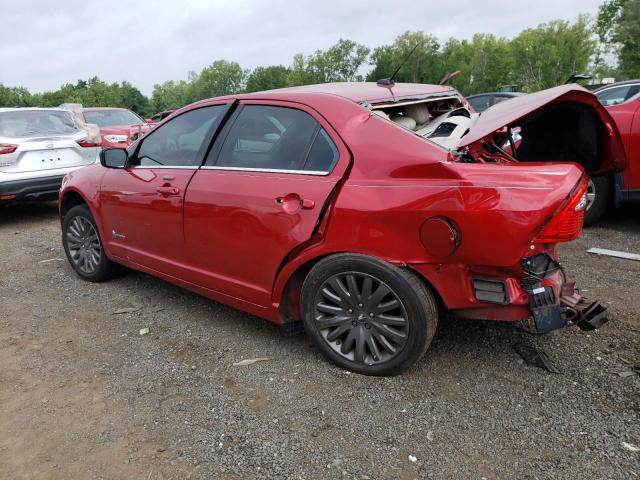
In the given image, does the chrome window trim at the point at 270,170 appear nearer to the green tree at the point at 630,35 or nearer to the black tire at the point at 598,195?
the black tire at the point at 598,195

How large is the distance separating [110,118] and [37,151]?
495cm

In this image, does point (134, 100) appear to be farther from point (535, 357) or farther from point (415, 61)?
point (535, 357)

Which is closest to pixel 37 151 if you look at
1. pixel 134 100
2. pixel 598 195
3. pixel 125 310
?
pixel 125 310

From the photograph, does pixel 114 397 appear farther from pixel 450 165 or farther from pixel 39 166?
pixel 39 166

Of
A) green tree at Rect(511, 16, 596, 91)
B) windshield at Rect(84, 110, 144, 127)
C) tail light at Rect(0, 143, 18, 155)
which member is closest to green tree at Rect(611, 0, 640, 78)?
green tree at Rect(511, 16, 596, 91)

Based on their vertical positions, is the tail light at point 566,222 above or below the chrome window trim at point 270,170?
below

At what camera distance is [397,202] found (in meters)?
2.48

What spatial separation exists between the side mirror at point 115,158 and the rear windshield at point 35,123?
4023mm

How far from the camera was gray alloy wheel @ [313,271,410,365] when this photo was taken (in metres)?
2.63

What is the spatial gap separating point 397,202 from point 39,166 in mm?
6406

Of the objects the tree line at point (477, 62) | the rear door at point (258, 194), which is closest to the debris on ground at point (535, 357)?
the rear door at point (258, 194)

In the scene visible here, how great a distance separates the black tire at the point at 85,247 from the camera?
4488 mm

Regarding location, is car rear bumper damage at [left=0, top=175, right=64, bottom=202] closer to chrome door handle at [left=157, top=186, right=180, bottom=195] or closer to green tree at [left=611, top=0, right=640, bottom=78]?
chrome door handle at [left=157, top=186, right=180, bottom=195]

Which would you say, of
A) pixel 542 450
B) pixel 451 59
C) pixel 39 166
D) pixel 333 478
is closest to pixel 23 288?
pixel 39 166
